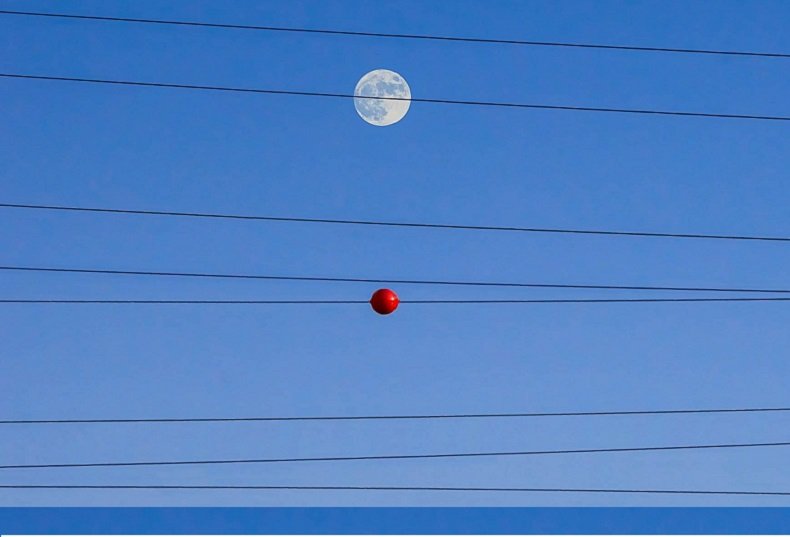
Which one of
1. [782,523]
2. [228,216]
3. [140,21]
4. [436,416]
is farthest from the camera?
[782,523]

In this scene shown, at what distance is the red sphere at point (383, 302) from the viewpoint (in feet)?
40.4

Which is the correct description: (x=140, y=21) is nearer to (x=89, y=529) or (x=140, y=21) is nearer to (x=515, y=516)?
(x=89, y=529)

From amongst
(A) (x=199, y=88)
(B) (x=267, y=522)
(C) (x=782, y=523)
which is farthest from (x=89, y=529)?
(C) (x=782, y=523)

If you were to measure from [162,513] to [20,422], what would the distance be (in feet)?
6.17

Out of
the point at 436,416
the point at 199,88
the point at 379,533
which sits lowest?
the point at 379,533

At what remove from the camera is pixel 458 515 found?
1412 cm

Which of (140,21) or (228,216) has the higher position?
(140,21)

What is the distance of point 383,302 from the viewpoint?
12.3m

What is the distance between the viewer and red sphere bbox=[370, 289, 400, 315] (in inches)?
485

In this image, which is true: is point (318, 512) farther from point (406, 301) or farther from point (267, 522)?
point (406, 301)

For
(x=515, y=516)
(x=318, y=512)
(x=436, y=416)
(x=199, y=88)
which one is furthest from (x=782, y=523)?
(x=199, y=88)

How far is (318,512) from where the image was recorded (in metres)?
14.3

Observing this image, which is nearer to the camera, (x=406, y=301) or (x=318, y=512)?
(x=406, y=301)

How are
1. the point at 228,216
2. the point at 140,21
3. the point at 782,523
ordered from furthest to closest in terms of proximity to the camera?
the point at 782,523 < the point at 140,21 < the point at 228,216
